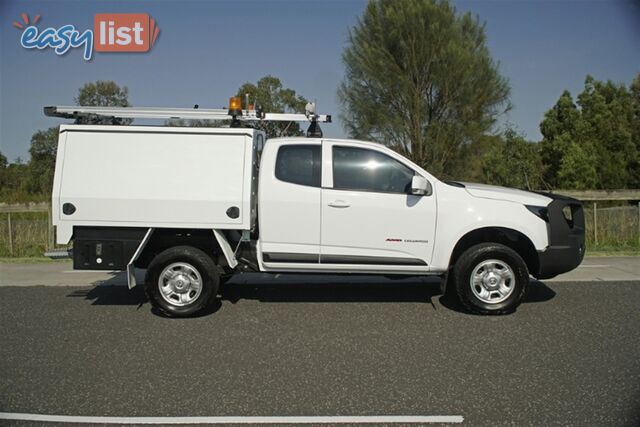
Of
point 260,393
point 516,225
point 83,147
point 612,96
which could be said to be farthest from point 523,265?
point 612,96

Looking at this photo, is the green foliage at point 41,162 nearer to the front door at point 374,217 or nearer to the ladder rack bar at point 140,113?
the ladder rack bar at point 140,113

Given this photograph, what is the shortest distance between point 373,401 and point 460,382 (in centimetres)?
83

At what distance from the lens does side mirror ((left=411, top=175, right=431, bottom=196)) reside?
645 cm

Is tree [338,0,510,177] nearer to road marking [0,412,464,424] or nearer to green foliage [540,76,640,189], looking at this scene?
green foliage [540,76,640,189]

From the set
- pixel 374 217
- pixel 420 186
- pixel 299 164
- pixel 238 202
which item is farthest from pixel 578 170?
pixel 238 202

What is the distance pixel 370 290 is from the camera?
26.5 ft

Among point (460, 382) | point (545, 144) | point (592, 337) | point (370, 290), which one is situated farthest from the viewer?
point (545, 144)

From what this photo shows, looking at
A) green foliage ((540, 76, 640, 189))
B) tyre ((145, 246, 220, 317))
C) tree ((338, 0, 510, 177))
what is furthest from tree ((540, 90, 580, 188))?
tyre ((145, 246, 220, 317))

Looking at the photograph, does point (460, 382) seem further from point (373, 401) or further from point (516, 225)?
point (516, 225)

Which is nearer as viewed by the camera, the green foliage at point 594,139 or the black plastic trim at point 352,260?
the black plastic trim at point 352,260

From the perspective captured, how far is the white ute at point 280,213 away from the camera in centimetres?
658

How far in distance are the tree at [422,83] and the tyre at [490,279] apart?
15.1 m

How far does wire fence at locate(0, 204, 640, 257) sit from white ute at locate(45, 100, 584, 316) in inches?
250

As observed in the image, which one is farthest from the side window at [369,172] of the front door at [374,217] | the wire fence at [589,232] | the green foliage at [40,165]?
the green foliage at [40,165]
